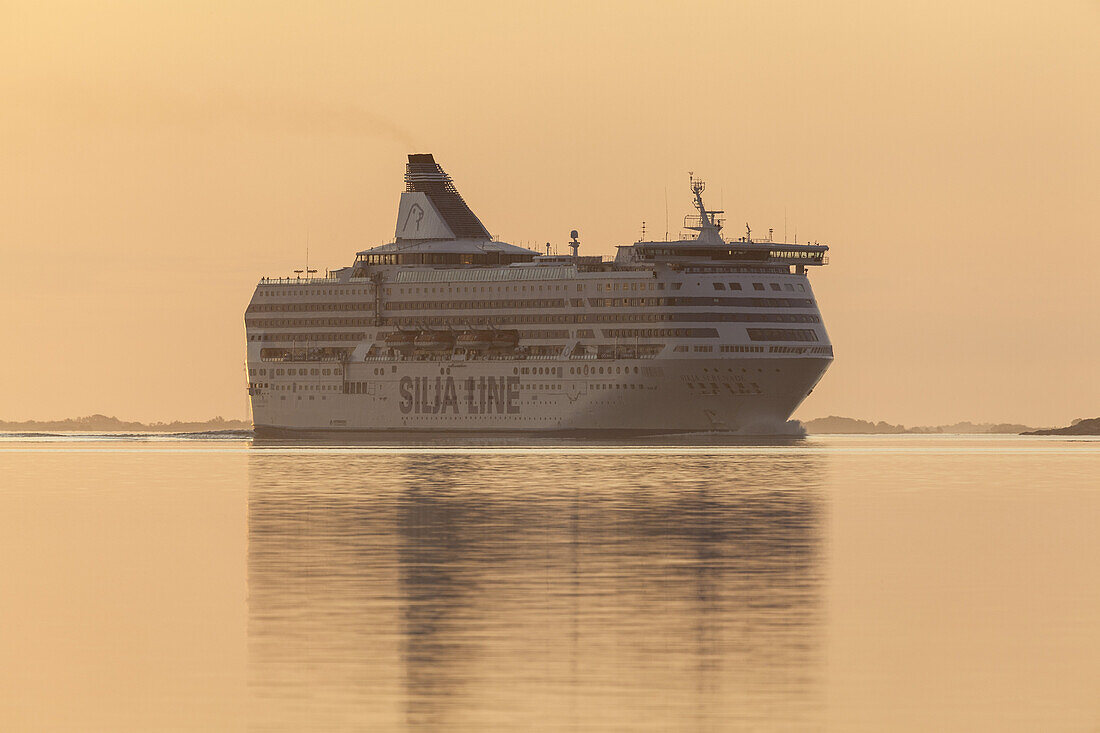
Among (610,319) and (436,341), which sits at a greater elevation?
(610,319)

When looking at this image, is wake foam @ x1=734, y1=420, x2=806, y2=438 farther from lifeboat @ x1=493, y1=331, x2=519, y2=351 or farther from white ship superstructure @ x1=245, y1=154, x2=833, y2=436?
lifeboat @ x1=493, y1=331, x2=519, y2=351

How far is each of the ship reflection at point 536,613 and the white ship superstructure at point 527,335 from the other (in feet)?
274

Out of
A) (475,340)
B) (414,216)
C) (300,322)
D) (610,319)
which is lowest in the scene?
(475,340)

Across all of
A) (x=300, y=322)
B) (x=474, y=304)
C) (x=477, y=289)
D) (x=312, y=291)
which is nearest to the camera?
(x=474, y=304)

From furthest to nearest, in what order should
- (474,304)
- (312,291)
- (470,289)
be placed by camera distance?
(312,291), (470,289), (474,304)

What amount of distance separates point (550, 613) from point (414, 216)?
5925 inches

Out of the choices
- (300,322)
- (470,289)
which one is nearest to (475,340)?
(470,289)

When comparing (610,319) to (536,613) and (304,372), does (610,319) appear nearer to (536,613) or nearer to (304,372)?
(304,372)

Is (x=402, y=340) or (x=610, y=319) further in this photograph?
(x=402, y=340)

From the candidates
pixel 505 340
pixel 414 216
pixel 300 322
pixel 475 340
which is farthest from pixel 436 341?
pixel 414 216

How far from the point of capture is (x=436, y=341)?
555 feet

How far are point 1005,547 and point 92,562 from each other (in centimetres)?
2369

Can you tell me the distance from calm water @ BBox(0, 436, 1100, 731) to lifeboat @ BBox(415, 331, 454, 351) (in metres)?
93.6

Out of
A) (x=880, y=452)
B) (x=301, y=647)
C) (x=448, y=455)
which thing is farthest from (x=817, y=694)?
(x=880, y=452)
